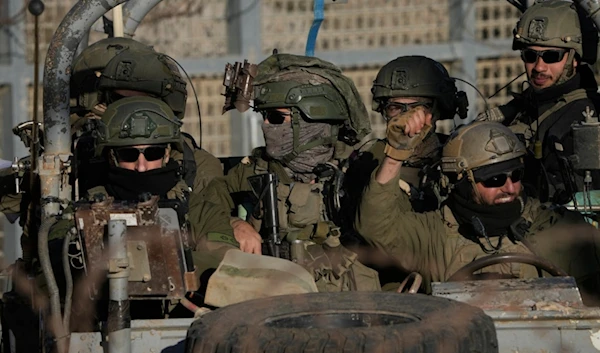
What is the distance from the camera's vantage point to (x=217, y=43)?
51.4 feet

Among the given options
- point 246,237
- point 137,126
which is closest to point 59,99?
point 137,126

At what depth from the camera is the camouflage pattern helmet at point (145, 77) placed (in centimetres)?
830

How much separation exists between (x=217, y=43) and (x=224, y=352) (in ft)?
36.4

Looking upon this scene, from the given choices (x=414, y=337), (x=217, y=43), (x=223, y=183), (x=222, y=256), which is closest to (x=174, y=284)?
(x=222, y=256)

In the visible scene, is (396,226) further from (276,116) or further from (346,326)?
(346,326)

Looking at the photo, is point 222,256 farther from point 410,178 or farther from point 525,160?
point 525,160

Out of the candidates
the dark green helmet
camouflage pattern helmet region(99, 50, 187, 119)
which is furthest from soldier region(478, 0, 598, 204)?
camouflage pattern helmet region(99, 50, 187, 119)

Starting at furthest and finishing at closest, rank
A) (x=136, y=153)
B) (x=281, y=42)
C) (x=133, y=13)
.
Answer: (x=281, y=42) → (x=133, y=13) → (x=136, y=153)

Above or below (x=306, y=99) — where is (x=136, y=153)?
below

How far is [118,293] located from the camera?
524 cm

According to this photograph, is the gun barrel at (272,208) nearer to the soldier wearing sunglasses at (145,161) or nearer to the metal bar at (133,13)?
the soldier wearing sunglasses at (145,161)

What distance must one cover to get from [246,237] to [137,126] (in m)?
0.74

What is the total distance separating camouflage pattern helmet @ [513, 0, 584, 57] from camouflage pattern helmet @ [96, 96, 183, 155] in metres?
2.13

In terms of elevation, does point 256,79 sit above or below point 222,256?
above
